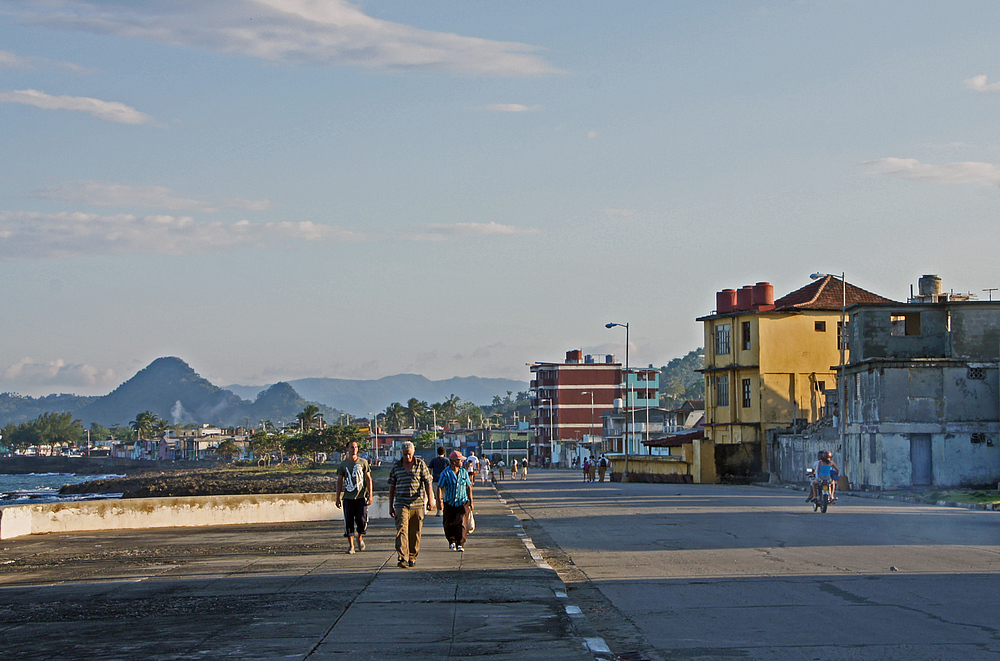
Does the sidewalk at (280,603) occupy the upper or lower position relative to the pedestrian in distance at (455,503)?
lower

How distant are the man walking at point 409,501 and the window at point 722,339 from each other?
180ft

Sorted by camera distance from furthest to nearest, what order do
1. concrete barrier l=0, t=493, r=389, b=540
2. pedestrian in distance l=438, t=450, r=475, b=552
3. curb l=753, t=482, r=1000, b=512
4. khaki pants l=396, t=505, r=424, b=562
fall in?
curb l=753, t=482, r=1000, b=512
concrete barrier l=0, t=493, r=389, b=540
pedestrian in distance l=438, t=450, r=475, b=552
khaki pants l=396, t=505, r=424, b=562

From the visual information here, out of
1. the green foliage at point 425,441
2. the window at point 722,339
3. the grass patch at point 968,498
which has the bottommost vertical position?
the green foliage at point 425,441

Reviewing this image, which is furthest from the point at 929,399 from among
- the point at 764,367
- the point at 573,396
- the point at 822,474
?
the point at 573,396

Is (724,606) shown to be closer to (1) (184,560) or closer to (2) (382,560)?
(2) (382,560)

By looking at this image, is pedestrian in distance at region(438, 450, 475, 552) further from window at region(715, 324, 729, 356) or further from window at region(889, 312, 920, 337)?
window at region(715, 324, 729, 356)

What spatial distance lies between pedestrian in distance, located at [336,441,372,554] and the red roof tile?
51.4 meters

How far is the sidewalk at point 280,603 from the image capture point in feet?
26.9

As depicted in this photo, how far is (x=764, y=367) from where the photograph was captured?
6388cm

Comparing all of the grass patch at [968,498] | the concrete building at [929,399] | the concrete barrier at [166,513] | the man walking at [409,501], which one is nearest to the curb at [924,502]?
the grass patch at [968,498]

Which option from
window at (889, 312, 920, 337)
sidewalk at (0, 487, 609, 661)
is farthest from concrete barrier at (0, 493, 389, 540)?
window at (889, 312, 920, 337)

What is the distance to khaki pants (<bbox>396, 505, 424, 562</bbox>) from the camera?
14062mm

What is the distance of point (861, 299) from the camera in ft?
221

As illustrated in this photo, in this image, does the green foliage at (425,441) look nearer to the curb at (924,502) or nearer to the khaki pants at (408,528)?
the curb at (924,502)
